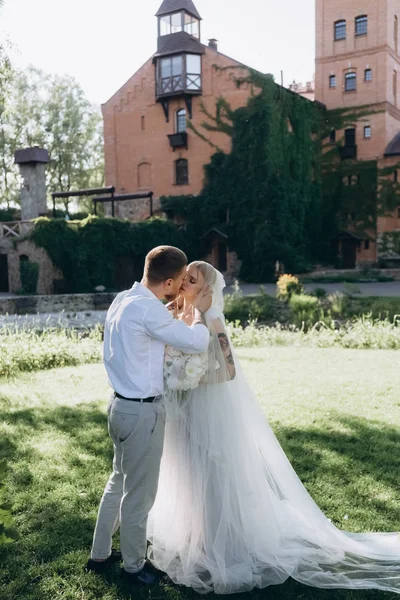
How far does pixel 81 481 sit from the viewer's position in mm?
4605

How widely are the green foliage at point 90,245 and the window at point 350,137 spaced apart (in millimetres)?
14251

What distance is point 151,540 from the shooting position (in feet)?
11.6

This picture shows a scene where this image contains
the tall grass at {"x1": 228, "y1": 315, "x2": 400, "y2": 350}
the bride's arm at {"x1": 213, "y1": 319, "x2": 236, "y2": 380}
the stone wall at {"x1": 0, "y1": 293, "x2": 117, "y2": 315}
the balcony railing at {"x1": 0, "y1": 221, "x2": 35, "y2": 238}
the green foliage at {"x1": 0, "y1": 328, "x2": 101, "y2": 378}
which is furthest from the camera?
the balcony railing at {"x1": 0, "y1": 221, "x2": 35, "y2": 238}

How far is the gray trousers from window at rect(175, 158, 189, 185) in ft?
99.9

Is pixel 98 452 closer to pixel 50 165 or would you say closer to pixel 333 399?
pixel 333 399

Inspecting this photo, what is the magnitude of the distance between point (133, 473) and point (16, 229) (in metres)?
25.7

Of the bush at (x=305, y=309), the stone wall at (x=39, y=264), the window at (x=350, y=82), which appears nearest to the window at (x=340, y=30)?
the window at (x=350, y=82)

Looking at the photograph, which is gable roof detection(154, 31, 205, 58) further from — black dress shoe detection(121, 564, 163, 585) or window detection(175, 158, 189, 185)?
black dress shoe detection(121, 564, 163, 585)

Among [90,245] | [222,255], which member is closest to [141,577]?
[90,245]

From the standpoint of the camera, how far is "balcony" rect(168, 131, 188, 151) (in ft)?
106

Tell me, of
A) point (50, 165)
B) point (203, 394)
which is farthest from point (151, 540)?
point (50, 165)

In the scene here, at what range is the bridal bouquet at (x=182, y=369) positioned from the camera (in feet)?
10.2

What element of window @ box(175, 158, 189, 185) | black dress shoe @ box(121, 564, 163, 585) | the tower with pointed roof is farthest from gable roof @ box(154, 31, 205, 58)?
black dress shoe @ box(121, 564, 163, 585)

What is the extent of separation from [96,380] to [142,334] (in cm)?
574
